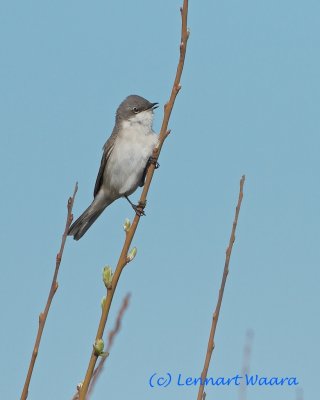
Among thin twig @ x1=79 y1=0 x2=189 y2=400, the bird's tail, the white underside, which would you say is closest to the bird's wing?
the white underside

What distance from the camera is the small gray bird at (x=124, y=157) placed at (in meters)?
8.08

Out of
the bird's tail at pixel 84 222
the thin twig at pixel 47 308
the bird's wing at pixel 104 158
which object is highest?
the bird's wing at pixel 104 158

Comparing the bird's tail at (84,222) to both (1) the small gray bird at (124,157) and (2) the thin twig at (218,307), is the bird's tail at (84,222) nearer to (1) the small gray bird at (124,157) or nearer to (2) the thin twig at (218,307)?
(1) the small gray bird at (124,157)

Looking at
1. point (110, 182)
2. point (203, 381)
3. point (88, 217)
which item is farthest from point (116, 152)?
point (203, 381)

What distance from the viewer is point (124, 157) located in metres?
8.23

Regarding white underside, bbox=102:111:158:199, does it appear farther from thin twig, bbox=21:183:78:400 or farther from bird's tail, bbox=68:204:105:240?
thin twig, bbox=21:183:78:400

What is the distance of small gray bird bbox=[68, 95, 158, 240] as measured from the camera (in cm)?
808

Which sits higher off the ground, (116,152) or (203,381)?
(116,152)

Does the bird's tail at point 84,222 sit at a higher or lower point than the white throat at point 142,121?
lower

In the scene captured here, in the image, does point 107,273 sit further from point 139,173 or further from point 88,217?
point 88,217

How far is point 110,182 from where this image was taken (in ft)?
28.6

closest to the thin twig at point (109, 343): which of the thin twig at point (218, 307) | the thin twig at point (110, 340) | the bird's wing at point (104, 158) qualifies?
the thin twig at point (110, 340)

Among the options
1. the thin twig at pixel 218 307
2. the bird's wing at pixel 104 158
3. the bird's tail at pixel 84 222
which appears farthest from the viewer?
the bird's tail at pixel 84 222

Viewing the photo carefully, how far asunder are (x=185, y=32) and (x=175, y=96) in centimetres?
28
